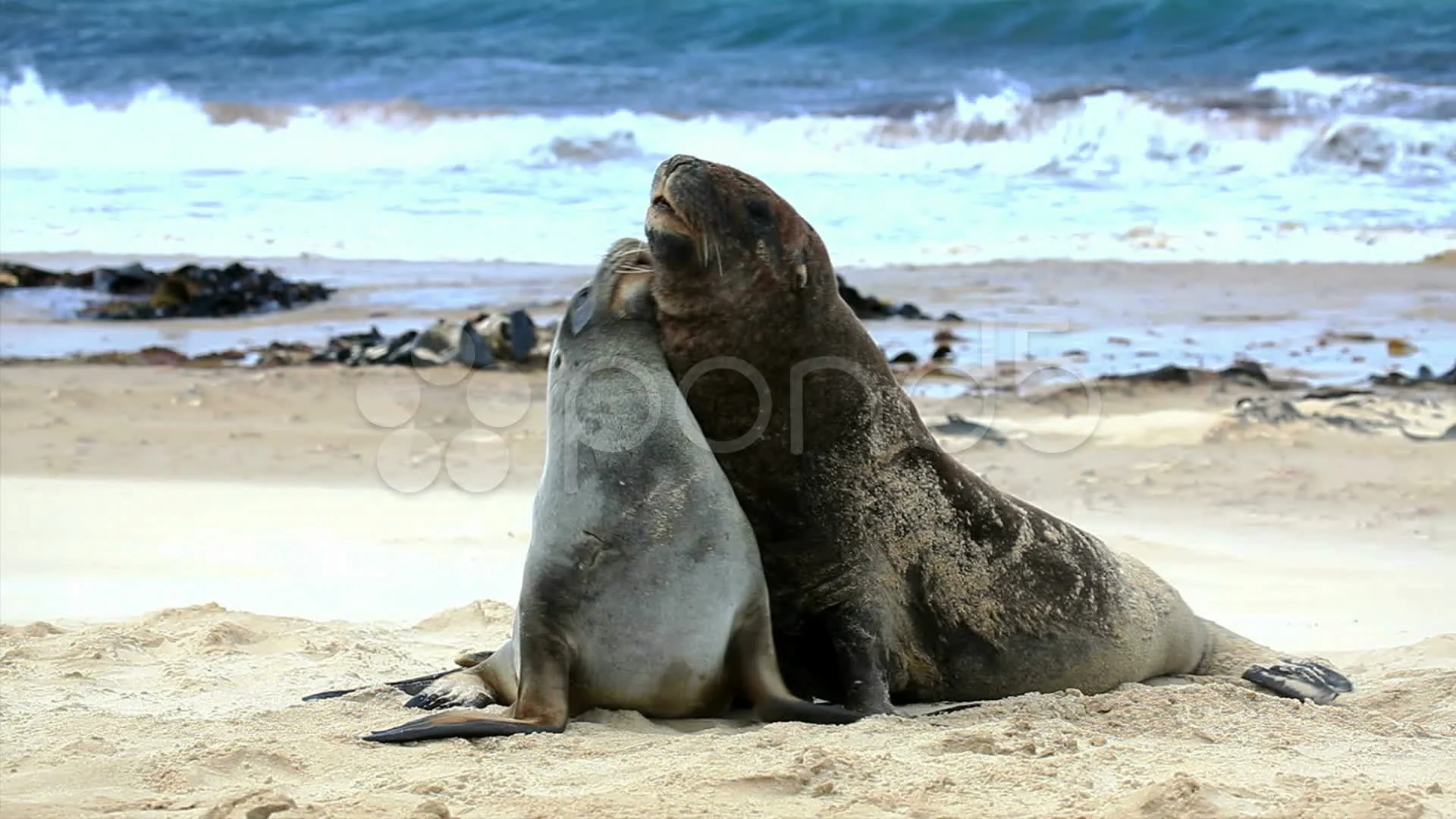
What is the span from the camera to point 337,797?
11.0 feet

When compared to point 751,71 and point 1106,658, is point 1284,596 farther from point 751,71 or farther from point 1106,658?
point 751,71

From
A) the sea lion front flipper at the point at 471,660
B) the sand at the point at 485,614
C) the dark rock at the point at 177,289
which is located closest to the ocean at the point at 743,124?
the dark rock at the point at 177,289

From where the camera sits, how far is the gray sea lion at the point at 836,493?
14.3 feet

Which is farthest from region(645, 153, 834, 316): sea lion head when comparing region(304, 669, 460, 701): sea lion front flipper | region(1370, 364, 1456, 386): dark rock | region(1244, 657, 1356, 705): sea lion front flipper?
region(1370, 364, 1456, 386): dark rock

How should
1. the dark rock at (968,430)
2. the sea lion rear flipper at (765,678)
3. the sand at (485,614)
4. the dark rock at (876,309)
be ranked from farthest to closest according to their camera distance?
the dark rock at (876,309), the dark rock at (968,430), the sea lion rear flipper at (765,678), the sand at (485,614)

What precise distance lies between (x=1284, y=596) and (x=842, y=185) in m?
14.9

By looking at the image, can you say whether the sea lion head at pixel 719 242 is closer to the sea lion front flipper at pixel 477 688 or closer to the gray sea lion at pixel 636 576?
the gray sea lion at pixel 636 576

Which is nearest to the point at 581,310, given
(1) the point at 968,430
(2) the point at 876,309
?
(1) the point at 968,430

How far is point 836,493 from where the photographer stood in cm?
445

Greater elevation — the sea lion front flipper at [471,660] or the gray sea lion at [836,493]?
the gray sea lion at [836,493]

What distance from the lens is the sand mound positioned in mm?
3285

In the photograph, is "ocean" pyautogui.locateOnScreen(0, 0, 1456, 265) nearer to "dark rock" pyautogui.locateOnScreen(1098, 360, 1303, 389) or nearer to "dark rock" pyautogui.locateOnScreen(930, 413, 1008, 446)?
"dark rock" pyautogui.locateOnScreen(1098, 360, 1303, 389)

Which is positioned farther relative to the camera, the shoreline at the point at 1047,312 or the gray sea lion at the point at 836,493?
the shoreline at the point at 1047,312

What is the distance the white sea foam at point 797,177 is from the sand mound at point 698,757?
12.2m
